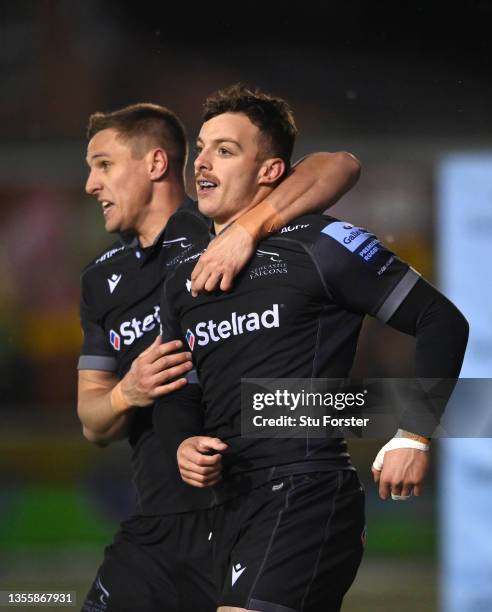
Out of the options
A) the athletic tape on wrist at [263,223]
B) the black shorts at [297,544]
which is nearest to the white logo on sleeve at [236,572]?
the black shorts at [297,544]

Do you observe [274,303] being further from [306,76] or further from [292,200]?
[306,76]

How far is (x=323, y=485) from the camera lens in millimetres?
2547

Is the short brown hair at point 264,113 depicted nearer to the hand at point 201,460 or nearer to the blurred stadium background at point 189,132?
the hand at point 201,460

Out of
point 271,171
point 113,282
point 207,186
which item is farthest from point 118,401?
point 271,171

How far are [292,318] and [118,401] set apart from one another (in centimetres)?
69

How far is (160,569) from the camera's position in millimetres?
3014

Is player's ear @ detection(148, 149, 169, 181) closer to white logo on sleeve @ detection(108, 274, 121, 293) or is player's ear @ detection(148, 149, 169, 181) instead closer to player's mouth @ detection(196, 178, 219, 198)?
white logo on sleeve @ detection(108, 274, 121, 293)

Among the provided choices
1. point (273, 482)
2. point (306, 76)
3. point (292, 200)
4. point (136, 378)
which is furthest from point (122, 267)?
point (306, 76)

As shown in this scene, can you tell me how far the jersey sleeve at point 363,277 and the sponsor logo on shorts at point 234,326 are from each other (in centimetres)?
17

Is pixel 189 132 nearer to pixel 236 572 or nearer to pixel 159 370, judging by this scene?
pixel 159 370

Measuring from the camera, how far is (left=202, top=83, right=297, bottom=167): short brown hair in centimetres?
284

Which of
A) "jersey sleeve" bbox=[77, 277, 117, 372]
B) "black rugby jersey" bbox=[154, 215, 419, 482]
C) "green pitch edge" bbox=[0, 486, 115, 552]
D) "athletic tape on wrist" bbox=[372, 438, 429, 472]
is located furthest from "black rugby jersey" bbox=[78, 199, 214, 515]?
"green pitch edge" bbox=[0, 486, 115, 552]

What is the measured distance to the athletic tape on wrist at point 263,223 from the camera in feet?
8.89

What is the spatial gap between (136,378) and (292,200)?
0.66 metres
